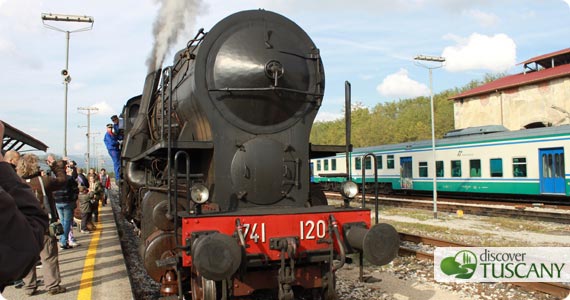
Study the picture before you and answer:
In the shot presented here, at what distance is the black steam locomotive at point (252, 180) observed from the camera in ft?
13.4

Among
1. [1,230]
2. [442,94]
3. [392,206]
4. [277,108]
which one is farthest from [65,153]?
[442,94]

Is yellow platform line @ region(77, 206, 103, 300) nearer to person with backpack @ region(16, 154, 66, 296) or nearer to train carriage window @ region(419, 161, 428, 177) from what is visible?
person with backpack @ region(16, 154, 66, 296)

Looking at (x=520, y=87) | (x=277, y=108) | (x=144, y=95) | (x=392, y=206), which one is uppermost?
(x=520, y=87)

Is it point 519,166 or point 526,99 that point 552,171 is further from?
point 526,99

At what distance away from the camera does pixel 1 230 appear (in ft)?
4.64

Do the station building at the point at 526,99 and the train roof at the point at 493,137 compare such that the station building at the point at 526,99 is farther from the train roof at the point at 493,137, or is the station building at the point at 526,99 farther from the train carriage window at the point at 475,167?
the train carriage window at the point at 475,167

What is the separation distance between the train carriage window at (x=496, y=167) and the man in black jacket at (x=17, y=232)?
17.3 metres

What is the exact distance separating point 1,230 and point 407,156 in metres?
20.4

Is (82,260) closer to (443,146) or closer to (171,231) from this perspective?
(171,231)

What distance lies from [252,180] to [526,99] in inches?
1313

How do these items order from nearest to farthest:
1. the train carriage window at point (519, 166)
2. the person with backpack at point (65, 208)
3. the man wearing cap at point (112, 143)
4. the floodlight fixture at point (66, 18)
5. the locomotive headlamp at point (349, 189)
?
the locomotive headlamp at point (349, 189), the person with backpack at point (65, 208), the man wearing cap at point (112, 143), the floodlight fixture at point (66, 18), the train carriage window at point (519, 166)

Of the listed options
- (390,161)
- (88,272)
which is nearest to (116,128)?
(88,272)

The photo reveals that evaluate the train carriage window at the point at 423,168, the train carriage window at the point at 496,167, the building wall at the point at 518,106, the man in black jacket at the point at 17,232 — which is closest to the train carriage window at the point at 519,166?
the train carriage window at the point at 496,167

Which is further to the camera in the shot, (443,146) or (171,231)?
(443,146)
